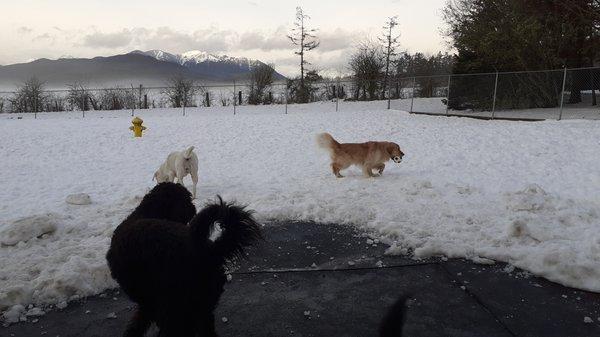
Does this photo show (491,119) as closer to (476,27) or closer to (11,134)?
(476,27)

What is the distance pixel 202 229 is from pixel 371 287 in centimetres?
224

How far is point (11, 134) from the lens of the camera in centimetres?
1686

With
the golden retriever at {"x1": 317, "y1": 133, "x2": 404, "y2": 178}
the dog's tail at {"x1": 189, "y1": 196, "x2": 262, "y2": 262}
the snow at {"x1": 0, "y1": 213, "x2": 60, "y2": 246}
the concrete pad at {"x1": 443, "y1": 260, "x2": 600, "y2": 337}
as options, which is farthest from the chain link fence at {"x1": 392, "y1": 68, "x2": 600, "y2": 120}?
the dog's tail at {"x1": 189, "y1": 196, "x2": 262, "y2": 262}

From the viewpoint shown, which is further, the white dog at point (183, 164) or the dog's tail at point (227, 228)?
the white dog at point (183, 164)

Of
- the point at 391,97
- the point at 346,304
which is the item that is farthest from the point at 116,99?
the point at 346,304

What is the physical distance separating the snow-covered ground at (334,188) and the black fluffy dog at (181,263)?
177cm

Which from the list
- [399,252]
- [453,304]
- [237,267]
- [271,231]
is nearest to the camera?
[453,304]

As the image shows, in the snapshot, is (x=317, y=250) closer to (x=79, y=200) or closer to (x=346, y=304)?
(x=346, y=304)

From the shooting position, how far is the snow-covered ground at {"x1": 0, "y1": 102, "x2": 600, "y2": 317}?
4.90 m

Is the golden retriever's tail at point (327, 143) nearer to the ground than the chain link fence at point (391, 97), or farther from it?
nearer to the ground

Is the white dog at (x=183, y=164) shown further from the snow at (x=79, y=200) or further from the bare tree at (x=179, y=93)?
the bare tree at (x=179, y=93)

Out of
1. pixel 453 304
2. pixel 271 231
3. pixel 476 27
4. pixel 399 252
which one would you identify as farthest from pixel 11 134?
pixel 476 27

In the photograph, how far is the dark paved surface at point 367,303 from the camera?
367 centimetres

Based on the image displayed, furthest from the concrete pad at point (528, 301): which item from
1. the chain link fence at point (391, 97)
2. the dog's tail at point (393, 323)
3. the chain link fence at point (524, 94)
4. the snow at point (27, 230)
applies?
the chain link fence at point (524, 94)
